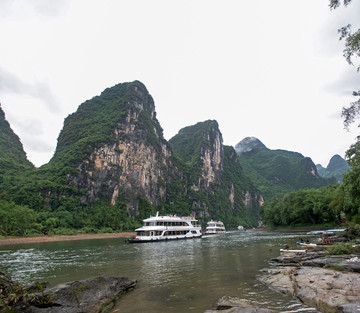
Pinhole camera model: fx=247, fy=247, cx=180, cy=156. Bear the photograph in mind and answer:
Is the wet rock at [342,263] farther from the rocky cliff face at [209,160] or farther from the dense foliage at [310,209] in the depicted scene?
the rocky cliff face at [209,160]

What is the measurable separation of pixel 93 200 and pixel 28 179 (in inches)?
957

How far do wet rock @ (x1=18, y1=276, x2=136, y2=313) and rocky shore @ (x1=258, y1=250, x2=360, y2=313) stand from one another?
6954 millimetres

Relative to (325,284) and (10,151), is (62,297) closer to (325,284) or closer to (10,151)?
(325,284)

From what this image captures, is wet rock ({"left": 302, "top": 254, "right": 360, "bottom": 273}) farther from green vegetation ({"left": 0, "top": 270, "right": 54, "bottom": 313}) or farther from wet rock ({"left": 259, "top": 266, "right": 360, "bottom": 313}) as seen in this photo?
green vegetation ({"left": 0, "top": 270, "right": 54, "bottom": 313})

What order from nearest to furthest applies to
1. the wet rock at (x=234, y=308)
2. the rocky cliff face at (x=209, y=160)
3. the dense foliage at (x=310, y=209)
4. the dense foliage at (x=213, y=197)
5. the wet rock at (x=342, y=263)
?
the wet rock at (x=234, y=308), the wet rock at (x=342, y=263), the dense foliage at (x=310, y=209), the dense foliage at (x=213, y=197), the rocky cliff face at (x=209, y=160)

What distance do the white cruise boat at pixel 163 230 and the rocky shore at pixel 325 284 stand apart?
3518 centimetres

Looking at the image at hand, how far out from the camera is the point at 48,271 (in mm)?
17062

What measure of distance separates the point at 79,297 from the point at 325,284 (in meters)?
9.13

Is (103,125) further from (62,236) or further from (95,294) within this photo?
(95,294)

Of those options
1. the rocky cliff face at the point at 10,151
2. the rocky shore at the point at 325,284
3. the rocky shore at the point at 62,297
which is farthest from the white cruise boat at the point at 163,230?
the rocky cliff face at the point at 10,151

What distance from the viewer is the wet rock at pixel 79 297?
24.4 ft

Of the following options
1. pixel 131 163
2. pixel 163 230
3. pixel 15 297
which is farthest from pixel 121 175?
pixel 15 297

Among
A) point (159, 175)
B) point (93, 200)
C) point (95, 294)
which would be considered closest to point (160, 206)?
point (159, 175)

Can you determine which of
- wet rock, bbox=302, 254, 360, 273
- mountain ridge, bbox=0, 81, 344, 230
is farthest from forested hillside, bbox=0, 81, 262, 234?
wet rock, bbox=302, 254, 360, 273
